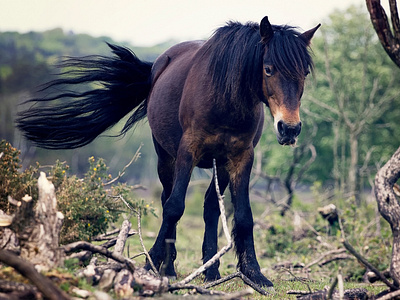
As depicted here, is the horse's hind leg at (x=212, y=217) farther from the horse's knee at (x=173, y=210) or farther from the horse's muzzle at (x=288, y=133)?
the horse's muzzle at (x=288, y=133)

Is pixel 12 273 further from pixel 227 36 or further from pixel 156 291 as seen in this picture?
pixel 227 36

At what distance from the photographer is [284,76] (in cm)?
505

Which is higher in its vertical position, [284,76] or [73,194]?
[284,76]

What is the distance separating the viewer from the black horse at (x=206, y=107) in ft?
17.0

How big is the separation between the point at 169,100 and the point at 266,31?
1.70 m

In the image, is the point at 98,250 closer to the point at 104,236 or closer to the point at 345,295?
the point at 345,295

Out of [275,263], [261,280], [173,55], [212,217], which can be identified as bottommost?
[275,263]

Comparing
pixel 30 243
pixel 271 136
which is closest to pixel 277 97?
pixel 30 243

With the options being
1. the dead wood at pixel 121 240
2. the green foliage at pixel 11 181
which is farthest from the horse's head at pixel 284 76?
the green foliage at pixel 11 181

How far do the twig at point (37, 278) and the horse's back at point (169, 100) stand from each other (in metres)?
3.17

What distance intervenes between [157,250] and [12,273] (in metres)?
2.32

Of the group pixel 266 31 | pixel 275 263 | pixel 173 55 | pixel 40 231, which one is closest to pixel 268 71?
pixel 266 31

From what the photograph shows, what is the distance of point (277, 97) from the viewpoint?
505 cm

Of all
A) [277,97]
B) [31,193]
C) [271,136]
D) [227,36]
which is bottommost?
[271,136]
